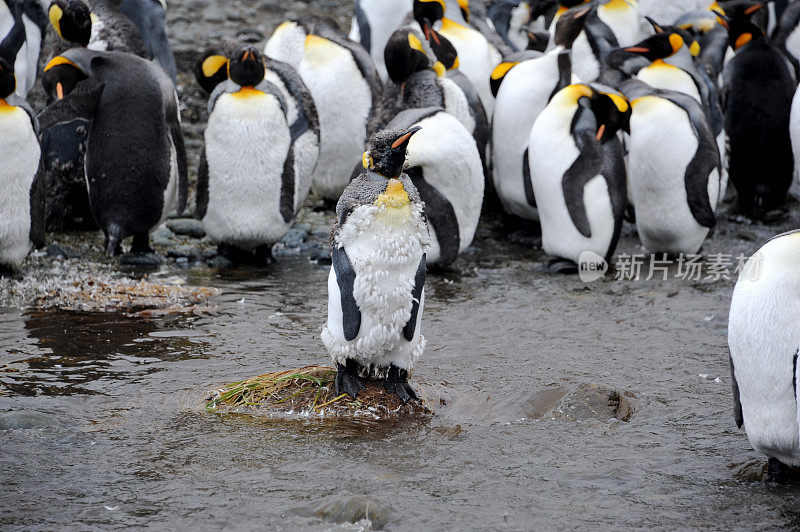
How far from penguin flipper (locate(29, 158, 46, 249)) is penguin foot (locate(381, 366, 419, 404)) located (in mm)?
3144

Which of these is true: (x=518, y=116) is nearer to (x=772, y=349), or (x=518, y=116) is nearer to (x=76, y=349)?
(x=76, y=349)

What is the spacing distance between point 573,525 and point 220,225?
14.9 feet

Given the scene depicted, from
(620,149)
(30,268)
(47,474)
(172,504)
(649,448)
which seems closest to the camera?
(172,504)

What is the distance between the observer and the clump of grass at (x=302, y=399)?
13.6 feet

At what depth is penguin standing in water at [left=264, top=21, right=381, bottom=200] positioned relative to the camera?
8859 mm

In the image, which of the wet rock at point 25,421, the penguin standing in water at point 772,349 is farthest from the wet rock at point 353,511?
the penguin standing in water at point 772,349

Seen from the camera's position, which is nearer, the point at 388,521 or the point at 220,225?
the point at 388,521

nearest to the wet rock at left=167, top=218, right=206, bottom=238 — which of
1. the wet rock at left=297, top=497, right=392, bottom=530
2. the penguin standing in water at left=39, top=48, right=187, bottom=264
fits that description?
the penguin standing in water at left=39, top=48, right=187, bottom=264

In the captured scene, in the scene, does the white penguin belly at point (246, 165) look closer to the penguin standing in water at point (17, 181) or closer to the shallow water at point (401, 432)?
the shallow water at point (401, 432)

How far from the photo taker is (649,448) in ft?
12.5

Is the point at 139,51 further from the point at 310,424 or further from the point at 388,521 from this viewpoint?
the point at 388,521

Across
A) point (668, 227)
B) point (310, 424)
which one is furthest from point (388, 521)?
point (668, 227)

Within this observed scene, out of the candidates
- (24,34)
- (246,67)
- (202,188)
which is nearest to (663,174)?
(246,67)

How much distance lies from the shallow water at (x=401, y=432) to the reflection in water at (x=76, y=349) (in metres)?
0.02
